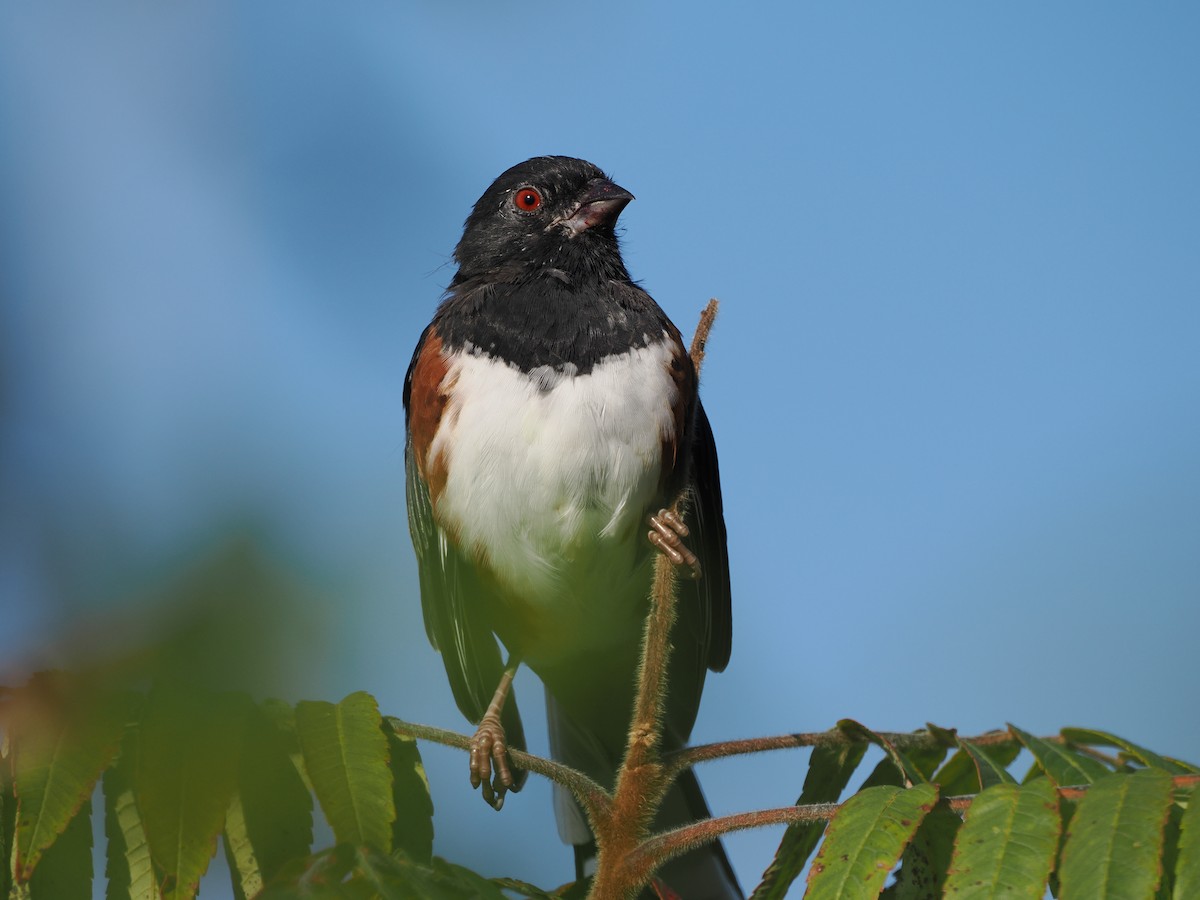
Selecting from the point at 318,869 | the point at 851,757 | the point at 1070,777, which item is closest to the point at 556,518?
the point at 851,757

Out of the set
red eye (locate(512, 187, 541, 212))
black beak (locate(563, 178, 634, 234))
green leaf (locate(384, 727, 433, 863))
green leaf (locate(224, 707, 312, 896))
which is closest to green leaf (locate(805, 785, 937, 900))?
green leaf (locate(384, 727, 433, 863))

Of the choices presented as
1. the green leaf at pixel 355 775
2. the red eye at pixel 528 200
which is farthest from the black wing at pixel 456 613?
the green leaf at pixel 355 775

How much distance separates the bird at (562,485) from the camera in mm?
3344

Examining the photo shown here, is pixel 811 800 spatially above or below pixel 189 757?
above

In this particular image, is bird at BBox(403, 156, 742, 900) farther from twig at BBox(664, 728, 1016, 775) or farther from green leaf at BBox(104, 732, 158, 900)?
green leaf at BBox(104, 732, 158, 900)

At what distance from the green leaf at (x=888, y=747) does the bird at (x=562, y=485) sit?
2.21 ft

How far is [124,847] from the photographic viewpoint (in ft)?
5.72

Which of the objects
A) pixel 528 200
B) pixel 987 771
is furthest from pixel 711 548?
pixel 987 771

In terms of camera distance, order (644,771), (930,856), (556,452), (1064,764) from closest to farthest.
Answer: (930,856) < (1064,764) < (644,771) < (556,452)

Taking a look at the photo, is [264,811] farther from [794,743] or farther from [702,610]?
[702,610]

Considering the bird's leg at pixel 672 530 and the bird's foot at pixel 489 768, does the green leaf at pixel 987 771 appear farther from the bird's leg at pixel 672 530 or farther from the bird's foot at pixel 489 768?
the bird's foot at pixel 489 768

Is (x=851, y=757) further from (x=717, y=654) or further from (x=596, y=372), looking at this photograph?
(x=717, y=654)

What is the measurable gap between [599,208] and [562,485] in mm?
1090

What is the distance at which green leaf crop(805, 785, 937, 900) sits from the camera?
5.34 ft
